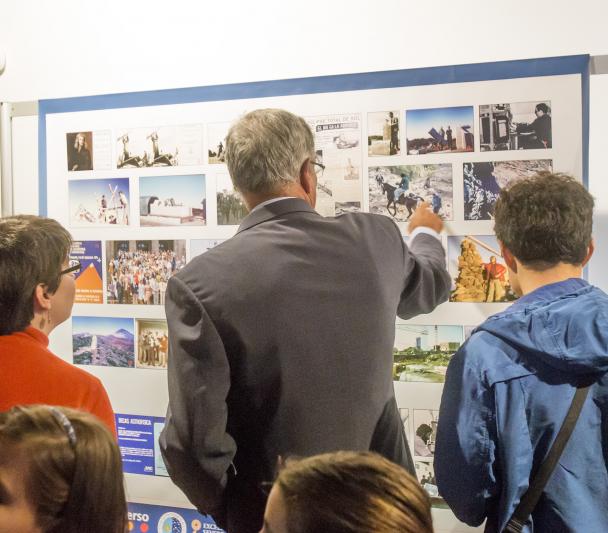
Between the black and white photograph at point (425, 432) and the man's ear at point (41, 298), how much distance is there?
1.01 meters

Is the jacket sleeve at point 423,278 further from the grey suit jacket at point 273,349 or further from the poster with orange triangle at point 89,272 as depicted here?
the poster with orange triangle at point 89,272

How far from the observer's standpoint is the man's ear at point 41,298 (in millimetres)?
1589

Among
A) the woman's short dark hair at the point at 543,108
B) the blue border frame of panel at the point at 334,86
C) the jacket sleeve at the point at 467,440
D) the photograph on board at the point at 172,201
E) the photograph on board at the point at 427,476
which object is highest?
the blue border frame of panel at the point at 334,86

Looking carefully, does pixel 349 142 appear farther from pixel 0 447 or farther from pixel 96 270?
pixel 0 447

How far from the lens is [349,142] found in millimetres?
1980

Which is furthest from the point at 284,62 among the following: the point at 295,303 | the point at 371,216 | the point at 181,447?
the point at 181,447

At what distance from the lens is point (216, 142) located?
2137mm

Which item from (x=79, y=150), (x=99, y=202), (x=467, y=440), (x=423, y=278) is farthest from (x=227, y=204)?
(x=467, y=440)

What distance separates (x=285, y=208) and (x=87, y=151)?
1.07 m

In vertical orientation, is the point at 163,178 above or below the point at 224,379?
above

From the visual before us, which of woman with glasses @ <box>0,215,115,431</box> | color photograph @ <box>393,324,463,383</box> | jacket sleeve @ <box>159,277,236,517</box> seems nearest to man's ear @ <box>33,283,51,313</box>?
woman with glasses @ <box>0,215,115,431</box>

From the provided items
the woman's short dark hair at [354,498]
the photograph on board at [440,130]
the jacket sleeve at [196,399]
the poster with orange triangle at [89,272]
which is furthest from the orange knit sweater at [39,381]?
the photograph on board at [440,130]

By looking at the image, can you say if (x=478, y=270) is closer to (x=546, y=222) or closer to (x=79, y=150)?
(x=546, y=222)

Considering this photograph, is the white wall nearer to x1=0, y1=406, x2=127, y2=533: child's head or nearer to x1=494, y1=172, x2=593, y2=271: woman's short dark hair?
x1=494, y1=172, x2=593, y2=271: woman's short dark hair
